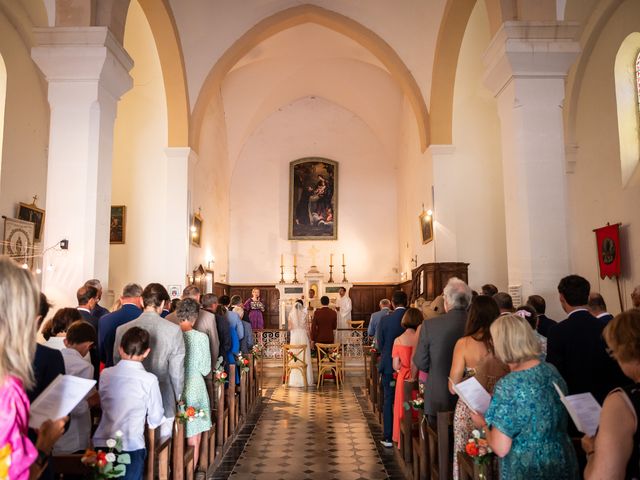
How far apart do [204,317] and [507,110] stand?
13.2 feet

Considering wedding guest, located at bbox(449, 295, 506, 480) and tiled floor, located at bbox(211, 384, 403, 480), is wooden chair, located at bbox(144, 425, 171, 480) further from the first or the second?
wedding guest, located at bbox(449, 295, 506, 480)

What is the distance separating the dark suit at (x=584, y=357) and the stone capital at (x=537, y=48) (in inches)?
129

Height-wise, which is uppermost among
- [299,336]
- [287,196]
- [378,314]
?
[287,196]

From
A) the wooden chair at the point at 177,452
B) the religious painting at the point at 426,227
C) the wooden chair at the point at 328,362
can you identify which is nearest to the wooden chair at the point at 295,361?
the wooden chair at the point at 328,362

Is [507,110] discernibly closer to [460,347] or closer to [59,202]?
[460,347]

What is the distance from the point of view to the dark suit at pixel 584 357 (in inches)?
134

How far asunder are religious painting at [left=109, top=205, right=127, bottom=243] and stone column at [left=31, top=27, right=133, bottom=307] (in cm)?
548

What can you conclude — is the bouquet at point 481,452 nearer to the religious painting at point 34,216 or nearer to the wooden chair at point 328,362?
the wooden chair at point 328,362

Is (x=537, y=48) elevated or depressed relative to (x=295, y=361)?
elevated

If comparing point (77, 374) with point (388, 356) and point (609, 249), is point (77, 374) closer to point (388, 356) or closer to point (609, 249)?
point (388, 356)

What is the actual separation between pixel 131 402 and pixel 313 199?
47.0 ft

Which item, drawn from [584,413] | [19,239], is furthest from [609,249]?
[19,239]

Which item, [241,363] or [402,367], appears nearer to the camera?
[402,367]

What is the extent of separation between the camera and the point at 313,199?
57.0ft
